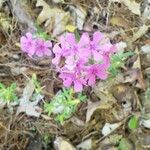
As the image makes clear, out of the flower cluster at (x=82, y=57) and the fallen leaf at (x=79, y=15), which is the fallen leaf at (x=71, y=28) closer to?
the fallen leaf at (x=79, y=15)

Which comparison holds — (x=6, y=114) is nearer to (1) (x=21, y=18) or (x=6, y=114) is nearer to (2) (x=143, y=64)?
(1) (x=21, y=18)

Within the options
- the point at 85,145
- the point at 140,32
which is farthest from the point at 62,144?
the point at 140,32

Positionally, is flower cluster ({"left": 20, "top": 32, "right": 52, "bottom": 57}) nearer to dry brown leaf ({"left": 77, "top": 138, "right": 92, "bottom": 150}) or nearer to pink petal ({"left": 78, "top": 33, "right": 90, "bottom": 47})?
pink petal ({"left": 78, "top": 33, "right": 90, "bottom": 47})

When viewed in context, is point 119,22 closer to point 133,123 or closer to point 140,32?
point 140,32

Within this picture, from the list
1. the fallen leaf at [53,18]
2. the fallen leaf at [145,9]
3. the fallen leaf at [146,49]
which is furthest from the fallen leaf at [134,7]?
the fallen leaf at [53,18]

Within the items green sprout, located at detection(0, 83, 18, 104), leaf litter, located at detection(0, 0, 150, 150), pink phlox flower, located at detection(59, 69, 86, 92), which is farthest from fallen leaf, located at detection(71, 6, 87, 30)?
pink phlox flower, located at detection(59, 69, 86, 92)

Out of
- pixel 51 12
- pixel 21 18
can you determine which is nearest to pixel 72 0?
pixel 51 12
